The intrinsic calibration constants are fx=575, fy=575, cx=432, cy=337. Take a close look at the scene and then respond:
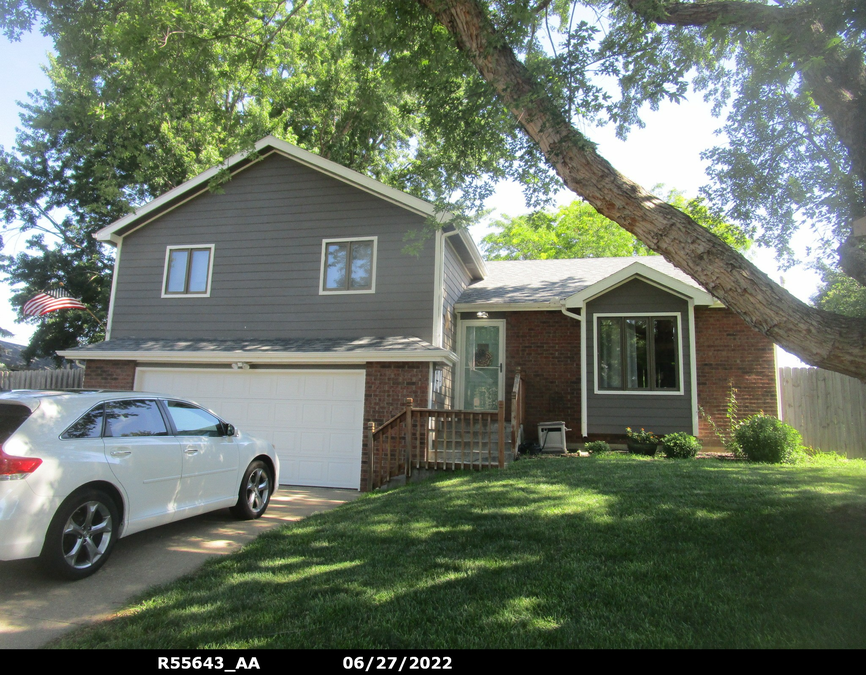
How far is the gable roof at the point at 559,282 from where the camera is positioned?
1172 cm

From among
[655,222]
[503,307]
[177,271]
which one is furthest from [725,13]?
[177,271]

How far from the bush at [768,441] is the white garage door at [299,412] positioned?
7129 mm

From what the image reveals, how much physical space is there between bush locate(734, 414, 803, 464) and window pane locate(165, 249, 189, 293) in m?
11.8

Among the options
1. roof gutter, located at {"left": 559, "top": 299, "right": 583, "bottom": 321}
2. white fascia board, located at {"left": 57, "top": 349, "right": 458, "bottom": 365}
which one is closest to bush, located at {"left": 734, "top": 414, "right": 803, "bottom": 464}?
roof gutter, located at {"left": 559, "top": 299, "right": 583, "bottom": 321}

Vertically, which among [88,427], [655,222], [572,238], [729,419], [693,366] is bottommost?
→ [88,427]

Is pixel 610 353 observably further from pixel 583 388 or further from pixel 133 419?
pixel 133 419

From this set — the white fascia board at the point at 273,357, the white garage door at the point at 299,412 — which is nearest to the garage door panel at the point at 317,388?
the white garage door at the point at 299,412

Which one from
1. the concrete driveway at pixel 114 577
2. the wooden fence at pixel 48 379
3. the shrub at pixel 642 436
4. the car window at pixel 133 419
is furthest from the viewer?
the wooden fence at pixel 48 379

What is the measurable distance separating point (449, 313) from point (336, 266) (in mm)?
2614

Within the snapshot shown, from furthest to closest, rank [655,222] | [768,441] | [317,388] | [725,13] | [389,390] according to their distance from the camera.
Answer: [317,388] → [389,390] → [768,441] → [725,13] → [655,222]

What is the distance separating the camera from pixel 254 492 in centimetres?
714

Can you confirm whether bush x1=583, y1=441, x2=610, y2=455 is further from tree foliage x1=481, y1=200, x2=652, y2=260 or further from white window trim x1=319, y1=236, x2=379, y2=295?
tree foliage x1=481, y1=200, x2=652, y2=260

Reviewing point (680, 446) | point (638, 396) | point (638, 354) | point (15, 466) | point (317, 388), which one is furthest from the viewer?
point (638, 354)

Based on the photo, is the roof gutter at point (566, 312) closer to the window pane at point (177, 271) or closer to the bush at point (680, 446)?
the bush at point (680, 446)
